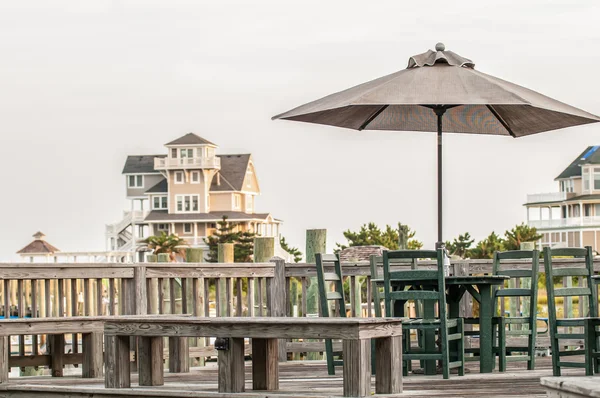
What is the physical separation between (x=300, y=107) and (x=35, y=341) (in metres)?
3.36

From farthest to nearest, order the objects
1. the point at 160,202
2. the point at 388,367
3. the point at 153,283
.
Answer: the point at 160,202
the point at 153,283
the point at 388,367

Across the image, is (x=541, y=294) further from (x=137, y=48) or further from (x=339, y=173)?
(x=137, y=48)

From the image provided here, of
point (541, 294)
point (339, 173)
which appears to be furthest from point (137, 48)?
point (541, 294)

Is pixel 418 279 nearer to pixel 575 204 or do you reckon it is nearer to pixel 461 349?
pixel 461 349

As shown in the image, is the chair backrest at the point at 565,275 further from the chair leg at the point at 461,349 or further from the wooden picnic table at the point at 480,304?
the chair leg at the point at 461,349

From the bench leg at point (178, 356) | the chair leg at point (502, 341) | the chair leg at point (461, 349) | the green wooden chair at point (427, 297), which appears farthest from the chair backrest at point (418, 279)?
the bench leg at point (178, 356)

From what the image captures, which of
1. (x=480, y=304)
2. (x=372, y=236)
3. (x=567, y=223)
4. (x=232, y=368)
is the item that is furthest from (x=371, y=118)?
(x=567, y=223)

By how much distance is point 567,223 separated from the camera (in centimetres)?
9738

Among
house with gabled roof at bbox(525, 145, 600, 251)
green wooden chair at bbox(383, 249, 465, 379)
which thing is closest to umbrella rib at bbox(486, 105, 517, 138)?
green wooden chair at bbox(383, 249, 465, 379)

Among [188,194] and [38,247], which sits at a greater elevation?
[188,194]

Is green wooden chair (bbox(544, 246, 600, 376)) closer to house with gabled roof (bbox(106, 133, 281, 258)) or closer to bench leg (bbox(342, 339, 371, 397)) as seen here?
bench leg (bbox(342, 339, 371, 397))

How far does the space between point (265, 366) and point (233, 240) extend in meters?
82.9

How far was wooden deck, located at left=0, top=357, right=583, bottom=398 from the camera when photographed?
8.43m

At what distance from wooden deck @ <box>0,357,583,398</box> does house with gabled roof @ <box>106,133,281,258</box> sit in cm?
8753
